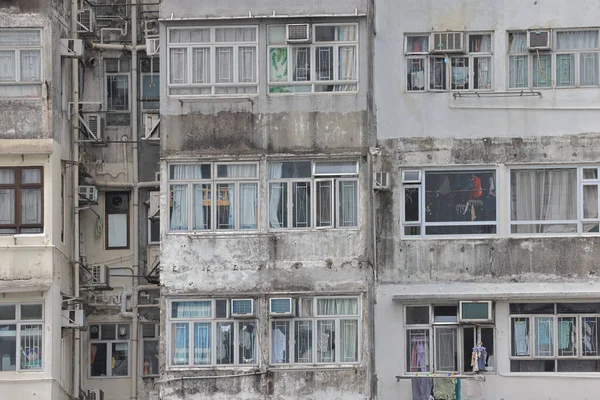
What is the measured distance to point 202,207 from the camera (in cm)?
2942

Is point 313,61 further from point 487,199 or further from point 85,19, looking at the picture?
point 85,19

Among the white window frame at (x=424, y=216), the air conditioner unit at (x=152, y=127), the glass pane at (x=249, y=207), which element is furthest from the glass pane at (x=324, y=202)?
the air conditioner unit at (x=152, y=127)

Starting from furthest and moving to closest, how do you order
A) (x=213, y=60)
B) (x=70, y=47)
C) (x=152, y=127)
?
(x=70, y=47) < (x=152, y=127) < (x=213, y=60)

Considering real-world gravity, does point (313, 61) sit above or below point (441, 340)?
above

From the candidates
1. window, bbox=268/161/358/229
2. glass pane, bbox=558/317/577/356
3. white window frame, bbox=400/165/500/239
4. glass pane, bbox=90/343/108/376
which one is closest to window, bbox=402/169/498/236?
white window frame, bbox=400/165/500/239

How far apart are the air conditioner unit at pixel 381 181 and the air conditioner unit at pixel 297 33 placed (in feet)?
8.50

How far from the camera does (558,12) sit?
3003 centimetres

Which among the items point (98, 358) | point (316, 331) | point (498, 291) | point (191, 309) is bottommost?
point (98, 358)

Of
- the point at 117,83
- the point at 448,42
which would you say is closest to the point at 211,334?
the point at 117,83

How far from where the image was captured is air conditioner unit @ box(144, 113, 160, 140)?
30297mm

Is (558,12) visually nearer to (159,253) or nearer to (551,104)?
(551,104)

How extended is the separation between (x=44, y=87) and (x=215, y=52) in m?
3.16

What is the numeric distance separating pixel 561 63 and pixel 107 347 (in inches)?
379

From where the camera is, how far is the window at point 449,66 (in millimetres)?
30266
